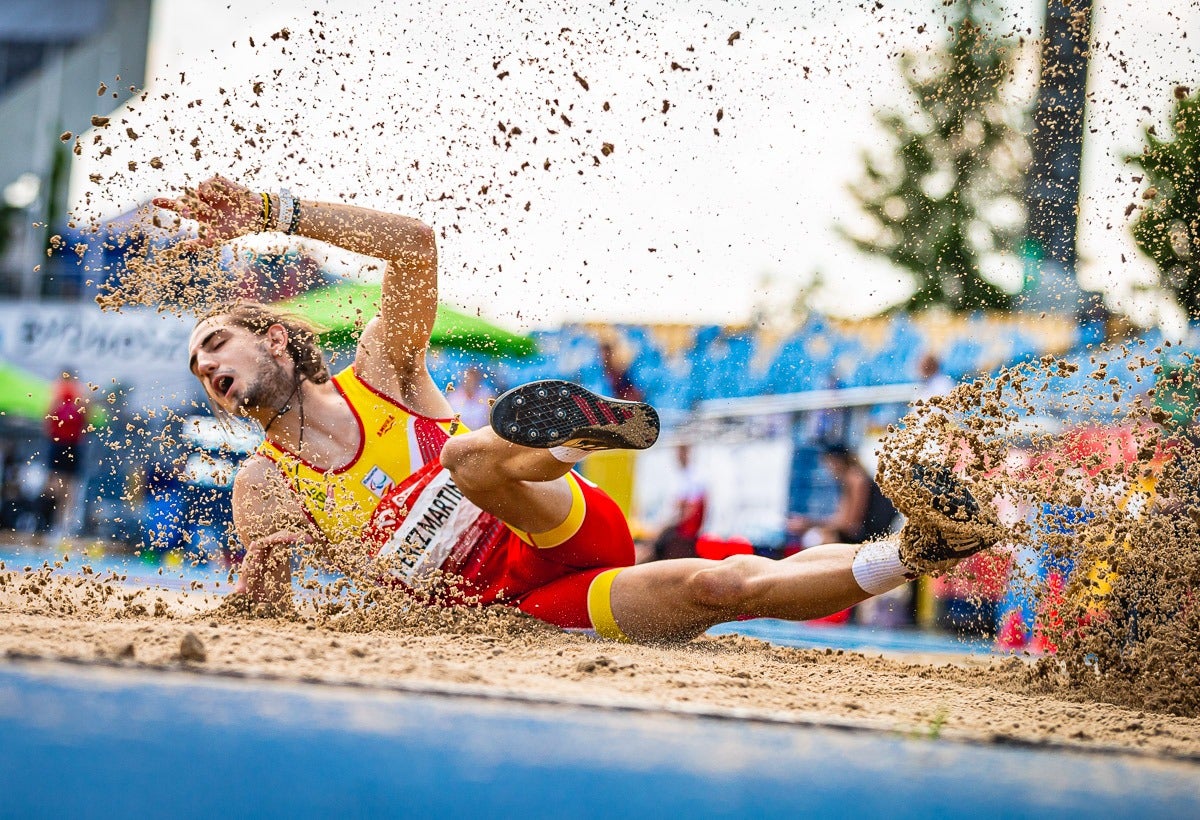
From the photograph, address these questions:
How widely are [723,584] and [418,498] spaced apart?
2.97ft

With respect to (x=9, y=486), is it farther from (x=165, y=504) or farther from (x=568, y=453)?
(x=568, y=453)

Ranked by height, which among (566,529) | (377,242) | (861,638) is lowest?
(861,638)

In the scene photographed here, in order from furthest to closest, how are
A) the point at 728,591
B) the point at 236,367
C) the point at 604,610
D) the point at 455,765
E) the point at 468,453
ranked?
the point at 236,367 < the point at 604,610 < the point at 728,591 < the point at 468,453 < the point at 455,765

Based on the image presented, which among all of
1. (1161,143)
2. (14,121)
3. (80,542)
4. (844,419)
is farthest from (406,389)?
(14,121)

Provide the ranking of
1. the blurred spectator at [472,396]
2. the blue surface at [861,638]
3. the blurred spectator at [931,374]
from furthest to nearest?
the blurred spectator at [472,396] < the blurred spectator at [931,374] < the blue surface at [861,638]

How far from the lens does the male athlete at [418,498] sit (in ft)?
9.23

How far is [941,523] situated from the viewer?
2678mm

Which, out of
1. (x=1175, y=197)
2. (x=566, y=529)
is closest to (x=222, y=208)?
(x=566, y=529)

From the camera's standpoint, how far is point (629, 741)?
131 cm

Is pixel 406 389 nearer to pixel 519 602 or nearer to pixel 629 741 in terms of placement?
pixel 519 602

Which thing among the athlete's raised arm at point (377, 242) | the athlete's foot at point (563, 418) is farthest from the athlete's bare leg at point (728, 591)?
the athlete's raised arm at point (377, 242)

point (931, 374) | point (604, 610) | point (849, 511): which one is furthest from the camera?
point (931, 374)

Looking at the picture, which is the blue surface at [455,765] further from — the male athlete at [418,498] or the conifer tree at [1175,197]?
the conifer tree at [1175,197]

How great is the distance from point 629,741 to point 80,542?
843cm
